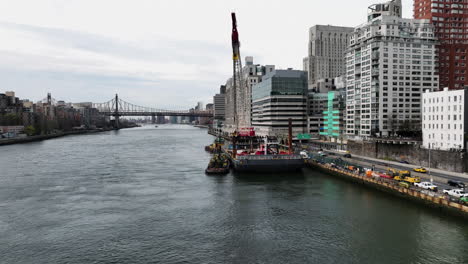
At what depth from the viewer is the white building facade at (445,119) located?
61.5 m

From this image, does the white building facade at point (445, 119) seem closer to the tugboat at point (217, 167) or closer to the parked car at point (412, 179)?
the parked car at point (412, 179)

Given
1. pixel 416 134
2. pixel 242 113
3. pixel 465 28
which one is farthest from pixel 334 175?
pixel 242 113

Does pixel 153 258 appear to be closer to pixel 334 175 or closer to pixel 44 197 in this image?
pixel 44 197

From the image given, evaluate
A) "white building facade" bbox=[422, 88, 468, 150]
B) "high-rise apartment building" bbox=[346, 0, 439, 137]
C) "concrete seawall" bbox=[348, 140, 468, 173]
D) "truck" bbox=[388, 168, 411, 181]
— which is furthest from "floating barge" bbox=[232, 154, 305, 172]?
"high-rise apartment building" bbox=[346, 0, 439, 137]

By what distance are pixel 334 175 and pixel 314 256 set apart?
39.4 meters

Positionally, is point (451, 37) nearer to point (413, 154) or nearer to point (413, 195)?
point (413, 154)

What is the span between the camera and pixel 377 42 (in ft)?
313

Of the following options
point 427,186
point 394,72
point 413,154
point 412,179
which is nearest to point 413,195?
point 427,186

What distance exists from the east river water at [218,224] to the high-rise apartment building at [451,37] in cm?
6718

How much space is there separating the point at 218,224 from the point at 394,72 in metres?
76.0

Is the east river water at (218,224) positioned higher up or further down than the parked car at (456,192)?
further down

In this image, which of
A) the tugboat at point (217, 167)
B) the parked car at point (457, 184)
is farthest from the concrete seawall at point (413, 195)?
the tugboat at point (217, 167)

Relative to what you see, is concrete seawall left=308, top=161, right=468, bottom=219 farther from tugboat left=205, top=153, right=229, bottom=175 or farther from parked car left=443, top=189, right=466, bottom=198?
tugboat left=205, top=153, right=229, bottom=175

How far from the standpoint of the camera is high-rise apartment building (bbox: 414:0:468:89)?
348ft
